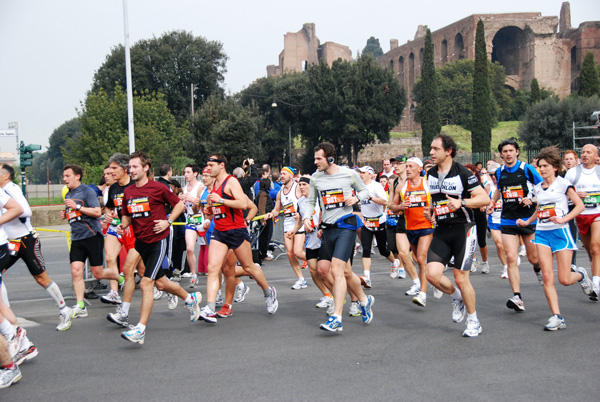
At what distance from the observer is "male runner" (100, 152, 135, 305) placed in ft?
26.3

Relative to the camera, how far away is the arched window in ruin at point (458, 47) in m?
91.2

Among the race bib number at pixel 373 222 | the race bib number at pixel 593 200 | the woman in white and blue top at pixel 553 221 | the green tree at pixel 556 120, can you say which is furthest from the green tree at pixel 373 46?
the woman in white and blue top at pixel 553 221

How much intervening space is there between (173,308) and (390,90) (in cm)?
5511

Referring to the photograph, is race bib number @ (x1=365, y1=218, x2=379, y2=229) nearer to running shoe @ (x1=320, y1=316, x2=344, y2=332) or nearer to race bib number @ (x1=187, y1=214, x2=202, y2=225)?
race bib number @ (x1=187, y1=214, x2=202, y2=225)

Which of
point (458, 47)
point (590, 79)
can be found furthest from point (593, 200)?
point (458, 47)

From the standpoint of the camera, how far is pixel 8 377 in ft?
17.4

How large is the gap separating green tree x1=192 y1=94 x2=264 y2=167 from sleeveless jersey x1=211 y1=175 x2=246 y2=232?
38.6 m

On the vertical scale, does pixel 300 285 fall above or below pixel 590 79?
below

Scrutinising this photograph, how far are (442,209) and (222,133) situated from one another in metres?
40.6

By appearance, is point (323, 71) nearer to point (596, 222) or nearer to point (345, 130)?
point (345, 130)

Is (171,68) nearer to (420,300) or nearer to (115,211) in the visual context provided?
(115,211)

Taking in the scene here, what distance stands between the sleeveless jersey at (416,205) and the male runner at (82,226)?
424cm

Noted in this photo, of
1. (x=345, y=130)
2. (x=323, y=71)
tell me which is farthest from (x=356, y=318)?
(x=323, y=71)

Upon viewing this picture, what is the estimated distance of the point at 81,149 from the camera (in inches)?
1626
